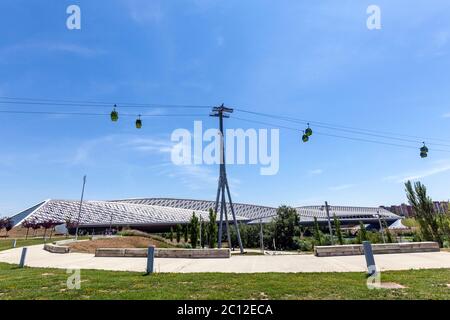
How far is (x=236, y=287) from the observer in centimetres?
704

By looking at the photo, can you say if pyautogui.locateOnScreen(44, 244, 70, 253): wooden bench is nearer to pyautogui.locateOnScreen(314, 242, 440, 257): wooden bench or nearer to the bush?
pyautogui.locateOnScreen(314, 242, 440, 257): wooden bench

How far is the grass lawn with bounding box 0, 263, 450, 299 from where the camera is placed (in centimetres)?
611

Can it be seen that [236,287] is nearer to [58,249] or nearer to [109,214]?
[58,249]

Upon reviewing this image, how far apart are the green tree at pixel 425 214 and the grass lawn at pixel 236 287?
712 inches

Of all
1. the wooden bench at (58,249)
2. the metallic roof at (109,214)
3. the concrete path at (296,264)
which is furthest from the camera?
the metallic roof at (109,214)

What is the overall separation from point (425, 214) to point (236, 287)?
24168 mm

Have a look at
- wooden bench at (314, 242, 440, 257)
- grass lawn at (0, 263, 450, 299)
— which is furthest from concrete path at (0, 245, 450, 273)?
grass lawn at (0, 263, 450, 299)

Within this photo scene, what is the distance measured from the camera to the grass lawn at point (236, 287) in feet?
20.0

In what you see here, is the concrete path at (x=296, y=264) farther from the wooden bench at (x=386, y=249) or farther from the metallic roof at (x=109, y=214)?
the metallic roof at (x=109, y=214)

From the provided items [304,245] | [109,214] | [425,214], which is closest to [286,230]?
[304,245]

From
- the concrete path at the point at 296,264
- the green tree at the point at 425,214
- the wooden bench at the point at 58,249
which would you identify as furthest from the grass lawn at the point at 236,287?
the green tree at the point at 425,214

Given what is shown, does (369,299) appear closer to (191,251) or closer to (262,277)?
(262,277)
